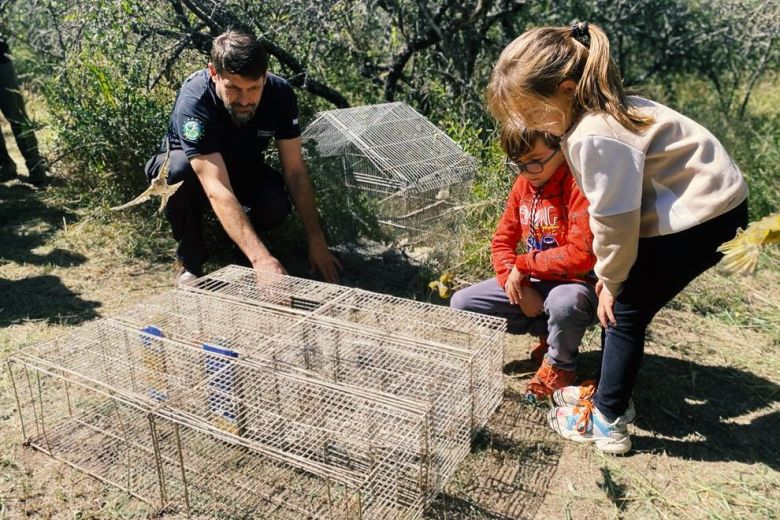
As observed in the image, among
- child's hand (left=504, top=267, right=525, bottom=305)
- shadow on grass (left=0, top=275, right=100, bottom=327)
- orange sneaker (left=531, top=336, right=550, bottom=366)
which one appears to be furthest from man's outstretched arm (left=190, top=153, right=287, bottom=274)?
orange sneaker (left=531, top=336, right=550, bottom=366)

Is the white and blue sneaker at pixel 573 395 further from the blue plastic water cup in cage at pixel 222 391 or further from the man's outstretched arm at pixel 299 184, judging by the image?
the man's outstretched arm at pixel 299 184

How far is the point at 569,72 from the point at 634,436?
1458 mm

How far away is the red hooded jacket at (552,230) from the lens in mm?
2713

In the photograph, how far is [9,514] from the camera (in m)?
2.31

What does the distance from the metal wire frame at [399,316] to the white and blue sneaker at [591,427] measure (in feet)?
0.85

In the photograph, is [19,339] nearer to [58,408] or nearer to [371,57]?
[58,408]

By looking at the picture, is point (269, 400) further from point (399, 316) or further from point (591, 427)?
point (591, 427)

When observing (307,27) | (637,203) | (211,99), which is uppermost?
(307,27)

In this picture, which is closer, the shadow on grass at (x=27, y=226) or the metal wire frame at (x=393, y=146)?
the metal wire frame at (x=393, y=146)

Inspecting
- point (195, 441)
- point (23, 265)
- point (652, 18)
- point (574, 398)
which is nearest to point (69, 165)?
point (23, 265)

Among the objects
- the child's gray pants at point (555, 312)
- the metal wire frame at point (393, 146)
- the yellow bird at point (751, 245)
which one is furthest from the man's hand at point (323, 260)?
the yellow bird at point (751, 245)

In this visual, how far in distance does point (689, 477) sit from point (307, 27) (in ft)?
12.3

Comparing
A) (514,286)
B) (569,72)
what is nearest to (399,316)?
(514,286)

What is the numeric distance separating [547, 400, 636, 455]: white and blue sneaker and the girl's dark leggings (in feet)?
0.13
